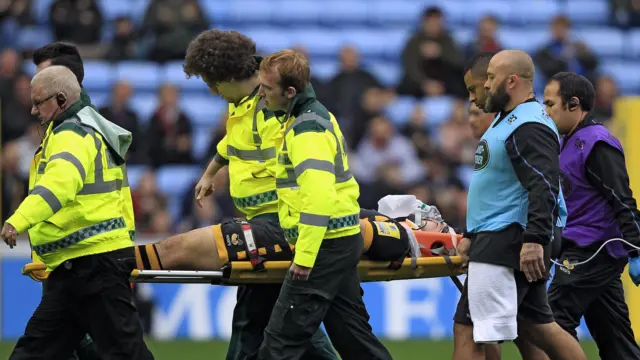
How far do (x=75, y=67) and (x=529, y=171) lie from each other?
108 inches

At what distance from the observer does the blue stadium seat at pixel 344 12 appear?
17.1 meters

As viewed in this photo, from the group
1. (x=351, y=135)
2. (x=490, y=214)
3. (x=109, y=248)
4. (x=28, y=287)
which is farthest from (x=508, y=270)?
(x=351, y=135)

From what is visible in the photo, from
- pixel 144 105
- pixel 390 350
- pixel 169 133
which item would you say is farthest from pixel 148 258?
pixel 144 105

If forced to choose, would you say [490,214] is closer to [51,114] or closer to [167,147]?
[51,114]

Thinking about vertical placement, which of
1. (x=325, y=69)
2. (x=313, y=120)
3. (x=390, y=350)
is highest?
(x=313, y=120)

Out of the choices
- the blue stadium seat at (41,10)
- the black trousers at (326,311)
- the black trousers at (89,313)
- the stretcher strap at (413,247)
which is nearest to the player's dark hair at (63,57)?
the black trousers at (89,313)

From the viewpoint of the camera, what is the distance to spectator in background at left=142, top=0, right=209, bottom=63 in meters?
15.1

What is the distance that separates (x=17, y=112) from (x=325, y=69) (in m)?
3.99

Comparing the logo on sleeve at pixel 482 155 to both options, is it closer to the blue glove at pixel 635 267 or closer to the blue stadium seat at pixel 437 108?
the blue glove at pixel 635 267

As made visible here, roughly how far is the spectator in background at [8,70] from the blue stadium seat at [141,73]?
1.38 metres

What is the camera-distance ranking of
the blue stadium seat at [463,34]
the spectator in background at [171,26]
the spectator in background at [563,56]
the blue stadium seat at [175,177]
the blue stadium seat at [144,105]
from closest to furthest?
the blue stadium seat at [175,177]
the blue stadium seat at [144,105]
the spectator in background at [171,26]
the spectator in background at [563,56]
the blue stadium seat at [463,34]

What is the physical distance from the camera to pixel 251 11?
16.8 m

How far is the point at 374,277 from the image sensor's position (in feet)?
24.2

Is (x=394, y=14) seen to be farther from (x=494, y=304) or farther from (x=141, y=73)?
(x=494, y=304)
